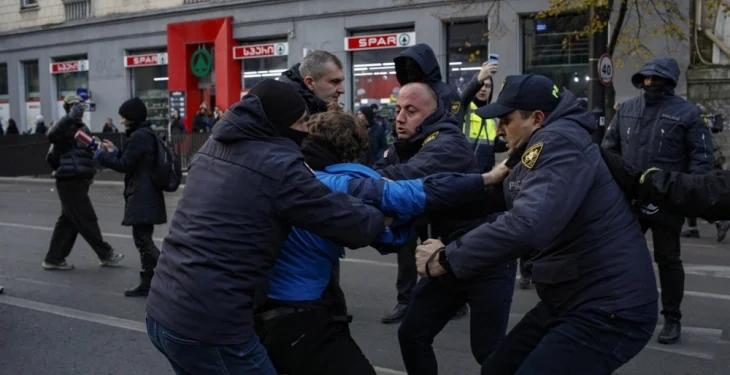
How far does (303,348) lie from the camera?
342cm

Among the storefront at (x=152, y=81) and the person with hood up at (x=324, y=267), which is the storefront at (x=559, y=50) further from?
the person with hood up at (x=324, y=267)

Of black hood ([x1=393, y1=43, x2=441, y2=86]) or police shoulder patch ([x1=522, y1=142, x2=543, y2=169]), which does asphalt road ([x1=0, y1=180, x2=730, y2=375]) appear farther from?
police shoulder patch ([x1=522, y1=142, x2=543, y2=169])

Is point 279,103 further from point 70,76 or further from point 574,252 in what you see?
point 70,76

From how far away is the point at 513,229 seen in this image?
10.7 ft

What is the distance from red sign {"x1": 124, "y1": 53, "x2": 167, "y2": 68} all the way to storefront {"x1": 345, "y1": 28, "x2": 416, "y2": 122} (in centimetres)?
804

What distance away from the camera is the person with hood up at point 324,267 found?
3418mm

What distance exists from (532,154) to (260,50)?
79.3 feet

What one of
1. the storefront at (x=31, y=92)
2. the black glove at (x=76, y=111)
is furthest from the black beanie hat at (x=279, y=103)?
the storefront at (x=31, y=92)

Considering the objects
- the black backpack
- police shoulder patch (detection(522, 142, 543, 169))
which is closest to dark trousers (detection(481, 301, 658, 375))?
police shoulder patch (detection(522, 142, 543, 169))

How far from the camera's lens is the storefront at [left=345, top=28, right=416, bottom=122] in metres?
23.8

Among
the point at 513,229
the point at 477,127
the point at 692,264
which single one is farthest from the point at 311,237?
the point at 692,264

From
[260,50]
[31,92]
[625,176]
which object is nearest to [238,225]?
[625,176]

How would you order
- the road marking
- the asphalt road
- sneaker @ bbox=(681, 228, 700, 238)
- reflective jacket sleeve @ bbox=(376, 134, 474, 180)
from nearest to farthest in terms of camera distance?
1. reflective jacket sleeve @ bbox=(376, 134, 474, 180)
2. the asphalt road
3. the road marking
4. sneaker @ bbox=(681, 228, 700, 238)

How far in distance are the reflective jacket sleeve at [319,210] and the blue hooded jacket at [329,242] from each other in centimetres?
18
